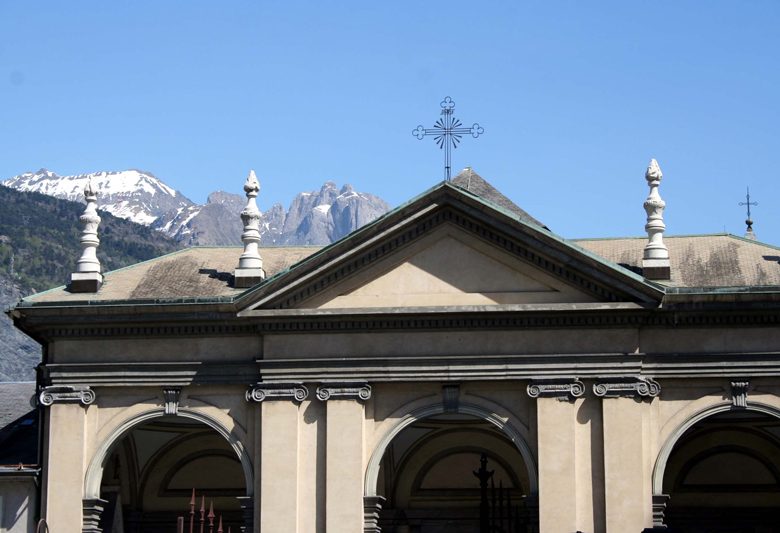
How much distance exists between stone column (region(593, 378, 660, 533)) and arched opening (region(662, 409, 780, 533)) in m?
5.51

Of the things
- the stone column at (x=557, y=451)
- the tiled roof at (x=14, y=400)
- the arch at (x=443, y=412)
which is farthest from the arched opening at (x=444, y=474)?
the tiled roof at (x=14, y=400)

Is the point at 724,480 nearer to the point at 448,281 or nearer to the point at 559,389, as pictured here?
the point at 559,389

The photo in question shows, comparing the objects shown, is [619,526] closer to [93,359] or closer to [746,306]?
[746,306]

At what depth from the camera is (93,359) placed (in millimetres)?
39344

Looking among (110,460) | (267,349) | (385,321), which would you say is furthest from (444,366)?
(110,460)

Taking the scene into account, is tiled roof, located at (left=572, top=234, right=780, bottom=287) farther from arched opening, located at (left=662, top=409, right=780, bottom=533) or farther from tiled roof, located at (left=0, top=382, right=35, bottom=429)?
tiled roof, located at (left=0, top=382, right=35, bottom=429)

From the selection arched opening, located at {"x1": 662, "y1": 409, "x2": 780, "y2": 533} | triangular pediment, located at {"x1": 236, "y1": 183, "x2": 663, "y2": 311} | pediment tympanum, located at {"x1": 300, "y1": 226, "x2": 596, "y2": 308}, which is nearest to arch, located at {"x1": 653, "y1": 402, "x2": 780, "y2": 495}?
triangular pediment, located at {"x1": 236, "y1": 183, "x2": 663, "y2": 311}

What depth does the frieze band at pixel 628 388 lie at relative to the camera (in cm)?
3722

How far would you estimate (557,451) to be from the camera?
122ft

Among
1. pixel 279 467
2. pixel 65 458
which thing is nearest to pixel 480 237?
pixel 279 467

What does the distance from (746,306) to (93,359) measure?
14683 mm

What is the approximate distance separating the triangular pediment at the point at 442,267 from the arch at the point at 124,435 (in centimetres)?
278

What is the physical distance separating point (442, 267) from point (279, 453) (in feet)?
17.9

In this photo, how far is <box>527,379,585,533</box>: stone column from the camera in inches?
1451
